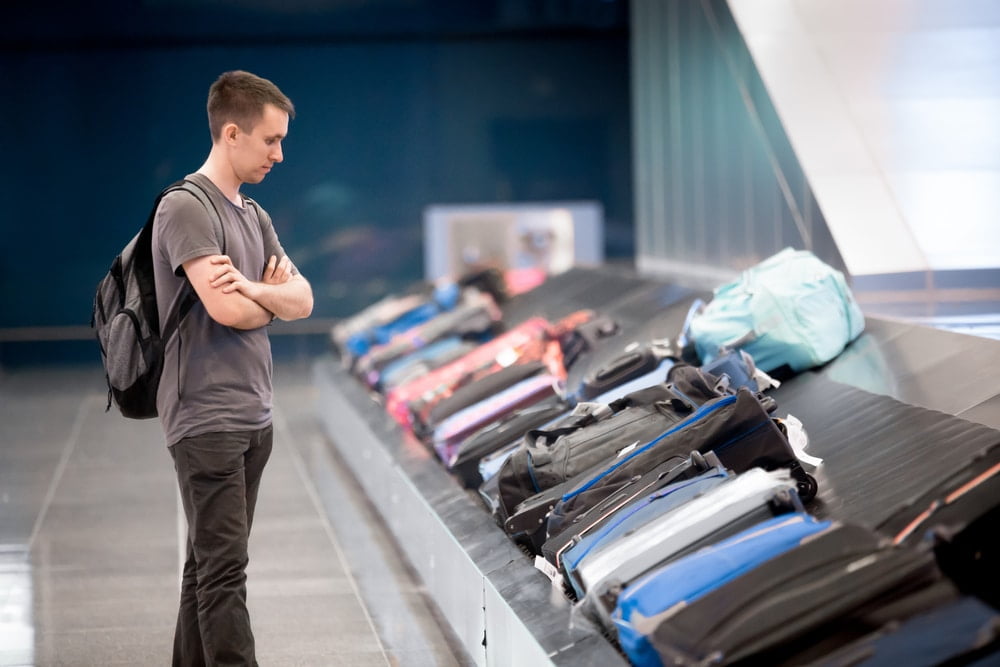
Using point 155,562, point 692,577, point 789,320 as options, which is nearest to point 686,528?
point 692,577

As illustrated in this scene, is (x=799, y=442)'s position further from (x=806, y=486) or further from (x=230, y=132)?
(x=230, y=132)

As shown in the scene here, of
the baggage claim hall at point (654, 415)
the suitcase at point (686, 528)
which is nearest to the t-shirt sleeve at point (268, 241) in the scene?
the baggage claim hall at point (654, 415)

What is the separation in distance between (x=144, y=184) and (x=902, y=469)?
12058mm

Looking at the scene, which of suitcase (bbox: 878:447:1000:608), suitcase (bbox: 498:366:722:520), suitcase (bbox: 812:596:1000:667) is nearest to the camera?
suitcase (bbox: 812:596:1000:667)

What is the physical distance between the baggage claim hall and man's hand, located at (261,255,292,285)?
0.36m

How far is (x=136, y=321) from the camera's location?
114 inches

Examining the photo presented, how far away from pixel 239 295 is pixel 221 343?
0.15m

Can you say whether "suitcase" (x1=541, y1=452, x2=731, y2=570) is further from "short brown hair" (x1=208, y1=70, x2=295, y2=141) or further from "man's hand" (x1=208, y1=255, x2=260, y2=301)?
"short brown hair" (x1=208, y1=70, x2=295, y2=141)

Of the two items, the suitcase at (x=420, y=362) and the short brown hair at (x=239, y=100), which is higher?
the short brown hair at (x=239, y=100)

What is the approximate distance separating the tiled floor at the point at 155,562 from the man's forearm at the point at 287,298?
1338mm

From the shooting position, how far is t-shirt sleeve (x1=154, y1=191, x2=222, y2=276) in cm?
278

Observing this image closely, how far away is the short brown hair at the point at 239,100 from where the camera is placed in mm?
2861

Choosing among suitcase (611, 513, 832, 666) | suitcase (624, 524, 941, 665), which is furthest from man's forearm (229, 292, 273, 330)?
suitcase (624, 524, 941, 665)

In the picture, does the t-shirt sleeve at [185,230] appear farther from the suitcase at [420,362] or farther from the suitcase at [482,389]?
the suitcase at [420,362]
